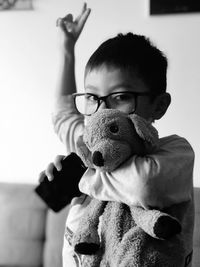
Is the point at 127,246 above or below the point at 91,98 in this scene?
below

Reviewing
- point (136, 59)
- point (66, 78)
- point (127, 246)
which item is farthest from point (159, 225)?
point (66, 78)

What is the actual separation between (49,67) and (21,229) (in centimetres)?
66

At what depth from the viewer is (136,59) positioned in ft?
2.09

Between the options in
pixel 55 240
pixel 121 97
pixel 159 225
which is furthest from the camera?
pixel 55 240

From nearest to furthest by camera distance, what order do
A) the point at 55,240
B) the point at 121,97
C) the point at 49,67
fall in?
the point at 121,97 < the point at 55,240 < the point at 49,67

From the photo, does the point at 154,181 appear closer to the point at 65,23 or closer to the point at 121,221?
the point at 121,221

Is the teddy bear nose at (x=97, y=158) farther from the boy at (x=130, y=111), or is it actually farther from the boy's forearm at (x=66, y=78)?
the boy's forearm at (x=66, y=78)

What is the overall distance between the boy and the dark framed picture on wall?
67cm

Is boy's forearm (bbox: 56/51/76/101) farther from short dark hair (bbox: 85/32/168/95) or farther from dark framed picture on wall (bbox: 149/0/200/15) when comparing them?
dark framed picture on wall (bbox: 149/0/200/15)

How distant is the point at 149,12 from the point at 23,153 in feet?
2.56

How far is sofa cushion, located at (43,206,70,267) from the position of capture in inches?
50.3

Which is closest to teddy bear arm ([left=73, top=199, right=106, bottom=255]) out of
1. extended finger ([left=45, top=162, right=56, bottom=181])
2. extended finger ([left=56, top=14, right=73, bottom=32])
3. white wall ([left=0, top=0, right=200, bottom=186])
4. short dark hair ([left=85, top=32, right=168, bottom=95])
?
extended finger ([left=45, top=162, right=56, bottom=181])

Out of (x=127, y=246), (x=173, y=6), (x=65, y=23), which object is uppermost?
(x=173, y=6)

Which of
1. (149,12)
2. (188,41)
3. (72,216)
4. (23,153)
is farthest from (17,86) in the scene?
(72,216)
